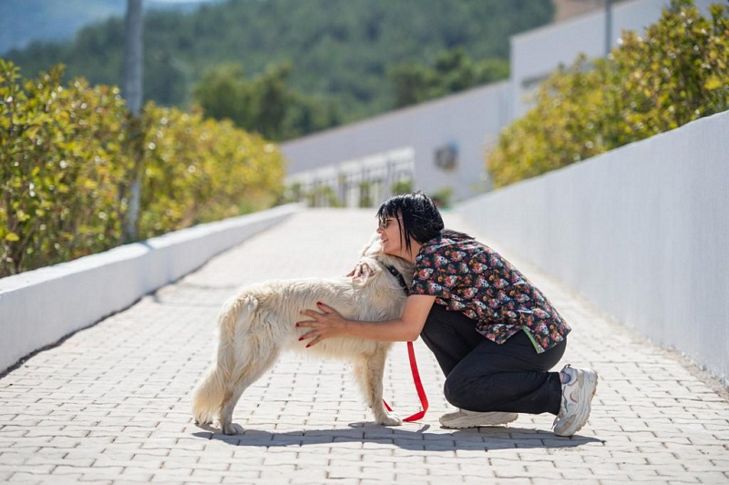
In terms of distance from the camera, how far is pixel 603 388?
831 centimetres

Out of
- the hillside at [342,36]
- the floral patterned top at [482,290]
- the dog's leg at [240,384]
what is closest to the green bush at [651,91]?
the floral patterned top at [482,290]

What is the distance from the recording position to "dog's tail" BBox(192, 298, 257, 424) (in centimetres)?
666

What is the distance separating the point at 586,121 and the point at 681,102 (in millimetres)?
7325

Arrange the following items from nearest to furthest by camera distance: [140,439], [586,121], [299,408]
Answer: [140,439] → [299,408] → [586,121]

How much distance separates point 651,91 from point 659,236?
4461 millimetres

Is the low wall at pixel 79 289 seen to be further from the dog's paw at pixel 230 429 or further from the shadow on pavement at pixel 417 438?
the shadow on pavement at pixel 417 438

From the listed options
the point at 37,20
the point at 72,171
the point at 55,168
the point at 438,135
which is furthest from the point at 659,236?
the point at 438,135

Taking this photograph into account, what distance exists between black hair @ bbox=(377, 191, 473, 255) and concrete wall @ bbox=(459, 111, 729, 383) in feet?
7.56

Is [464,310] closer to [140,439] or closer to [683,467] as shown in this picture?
[683,467]

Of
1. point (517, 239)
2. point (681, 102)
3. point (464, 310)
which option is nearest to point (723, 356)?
point (464, 310)

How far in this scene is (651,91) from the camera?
46.4 ft

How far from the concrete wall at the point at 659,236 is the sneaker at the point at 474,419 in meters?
1.90

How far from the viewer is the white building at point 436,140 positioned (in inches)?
2066

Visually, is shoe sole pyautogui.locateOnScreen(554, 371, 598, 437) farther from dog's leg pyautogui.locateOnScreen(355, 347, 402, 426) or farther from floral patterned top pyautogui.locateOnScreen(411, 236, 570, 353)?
dog's leg pyautogui.locateOnScreen(355, 347, 402, 426)
